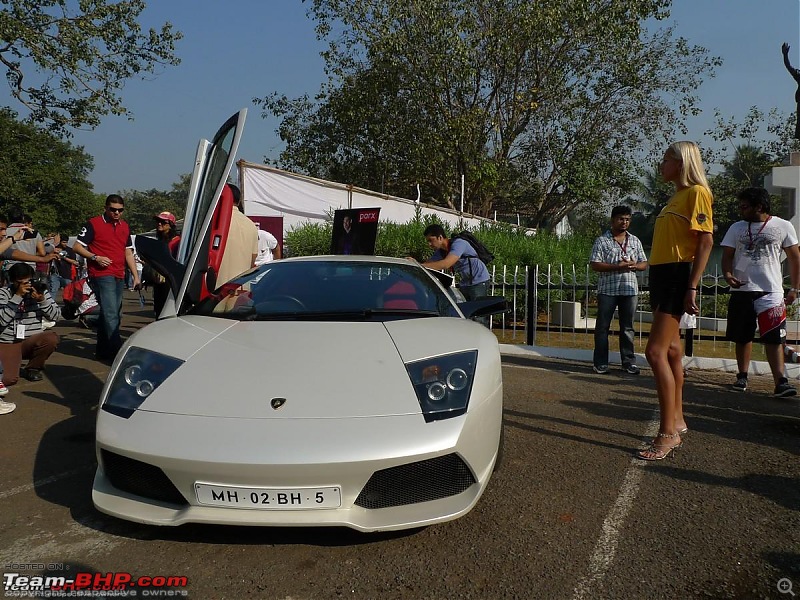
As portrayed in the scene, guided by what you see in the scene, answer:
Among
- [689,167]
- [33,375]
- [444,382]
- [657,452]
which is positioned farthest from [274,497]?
[33,375]

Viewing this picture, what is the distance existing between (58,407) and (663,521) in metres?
4.29

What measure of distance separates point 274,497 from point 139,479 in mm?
580

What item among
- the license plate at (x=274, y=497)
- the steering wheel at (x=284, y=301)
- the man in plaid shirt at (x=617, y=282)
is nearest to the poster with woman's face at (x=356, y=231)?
the man in plaid shirt at (x=617, y=282)

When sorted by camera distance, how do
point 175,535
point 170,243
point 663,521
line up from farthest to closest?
point 170,243 → point 663,521 → point 175,535

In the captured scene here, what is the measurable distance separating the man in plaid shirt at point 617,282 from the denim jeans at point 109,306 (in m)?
4.94

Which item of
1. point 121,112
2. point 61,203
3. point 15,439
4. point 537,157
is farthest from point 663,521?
point 61,203

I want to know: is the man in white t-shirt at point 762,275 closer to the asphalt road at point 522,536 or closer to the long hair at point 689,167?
the asphalt road at point 522,536

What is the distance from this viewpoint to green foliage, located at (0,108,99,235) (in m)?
36.7

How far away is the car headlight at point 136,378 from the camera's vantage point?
2572mm

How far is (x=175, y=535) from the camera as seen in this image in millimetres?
2531

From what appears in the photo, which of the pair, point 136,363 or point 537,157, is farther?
point 537,157

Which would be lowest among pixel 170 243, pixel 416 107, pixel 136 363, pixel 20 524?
pixel 20 524

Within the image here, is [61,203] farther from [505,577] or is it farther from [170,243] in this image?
[505,577]
